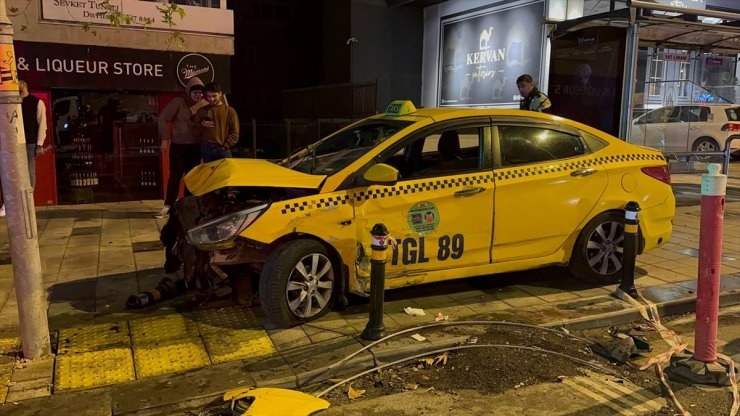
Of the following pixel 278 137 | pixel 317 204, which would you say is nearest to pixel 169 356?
pixel 317 204

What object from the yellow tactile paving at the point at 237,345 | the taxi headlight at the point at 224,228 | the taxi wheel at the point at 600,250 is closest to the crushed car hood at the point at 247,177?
the taxi headlight at the point at 224,228

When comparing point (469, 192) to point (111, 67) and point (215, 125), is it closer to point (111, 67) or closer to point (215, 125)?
point (215, 125)

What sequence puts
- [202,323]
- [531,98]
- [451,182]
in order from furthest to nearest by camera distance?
[531,98], [451,182], [202,323]

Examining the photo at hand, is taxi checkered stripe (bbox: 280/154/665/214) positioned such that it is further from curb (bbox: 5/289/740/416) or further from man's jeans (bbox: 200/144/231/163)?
man's jeans (bbox: 200/144/231/163)

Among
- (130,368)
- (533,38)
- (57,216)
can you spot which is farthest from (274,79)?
(130,368)

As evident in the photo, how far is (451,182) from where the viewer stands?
5102mm

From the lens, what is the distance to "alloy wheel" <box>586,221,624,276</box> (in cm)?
580

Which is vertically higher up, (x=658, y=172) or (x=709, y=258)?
(x=658, y=172)

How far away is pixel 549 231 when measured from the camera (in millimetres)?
5531

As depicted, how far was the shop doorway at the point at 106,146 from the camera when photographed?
417 inches

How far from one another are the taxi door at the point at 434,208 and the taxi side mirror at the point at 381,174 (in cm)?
18

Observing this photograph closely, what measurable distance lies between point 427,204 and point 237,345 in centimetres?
188

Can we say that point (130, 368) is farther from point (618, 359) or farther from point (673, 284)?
point (673, 284)

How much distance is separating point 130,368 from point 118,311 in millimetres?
1254
